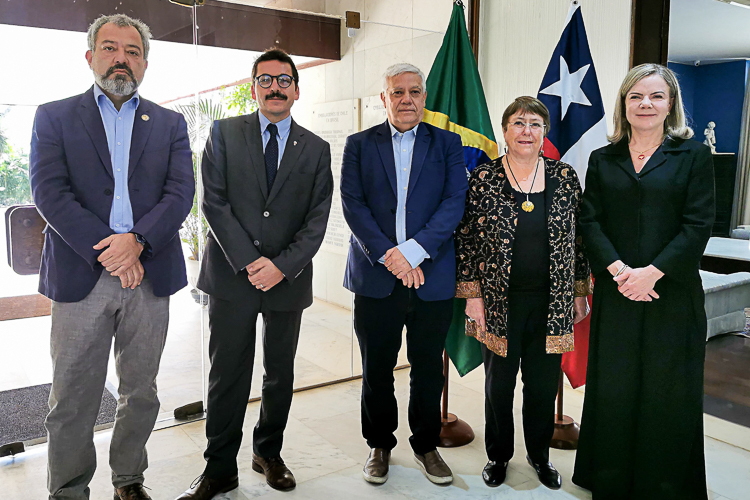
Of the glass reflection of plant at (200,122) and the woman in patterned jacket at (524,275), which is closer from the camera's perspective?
the woman in patterned jacket at (524,275)

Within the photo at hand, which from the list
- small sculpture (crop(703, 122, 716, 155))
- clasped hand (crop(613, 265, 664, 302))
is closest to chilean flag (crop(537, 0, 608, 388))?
small sculpture (crop(703, 122, 716, 155))

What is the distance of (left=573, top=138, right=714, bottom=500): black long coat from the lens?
2.21 m

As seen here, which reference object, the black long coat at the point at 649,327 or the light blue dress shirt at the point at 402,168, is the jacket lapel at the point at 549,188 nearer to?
the black long coat at the point at 649,327

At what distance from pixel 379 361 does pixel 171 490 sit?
1038 mm

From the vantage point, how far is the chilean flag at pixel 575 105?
9.79ft

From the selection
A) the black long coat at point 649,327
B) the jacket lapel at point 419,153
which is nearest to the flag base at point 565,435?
the black long coat at point 649,327

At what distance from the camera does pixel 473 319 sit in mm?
2605

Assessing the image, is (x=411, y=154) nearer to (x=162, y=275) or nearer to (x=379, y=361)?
(x=379, y=361)

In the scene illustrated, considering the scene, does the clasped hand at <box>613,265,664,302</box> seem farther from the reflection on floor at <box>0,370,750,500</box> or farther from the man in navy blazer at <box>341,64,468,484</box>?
the reflection on floor at <box>0,370,750,500</box>

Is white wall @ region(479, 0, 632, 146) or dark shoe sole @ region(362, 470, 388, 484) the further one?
white wall @ region(479, 0, 632, 146)

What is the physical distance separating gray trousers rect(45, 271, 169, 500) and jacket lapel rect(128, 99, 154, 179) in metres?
0.42

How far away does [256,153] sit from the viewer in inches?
94.0

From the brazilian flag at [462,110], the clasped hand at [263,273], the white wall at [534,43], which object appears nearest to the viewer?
the clasped hand at [263,273]

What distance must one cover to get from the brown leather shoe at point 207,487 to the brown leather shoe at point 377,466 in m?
0.57
